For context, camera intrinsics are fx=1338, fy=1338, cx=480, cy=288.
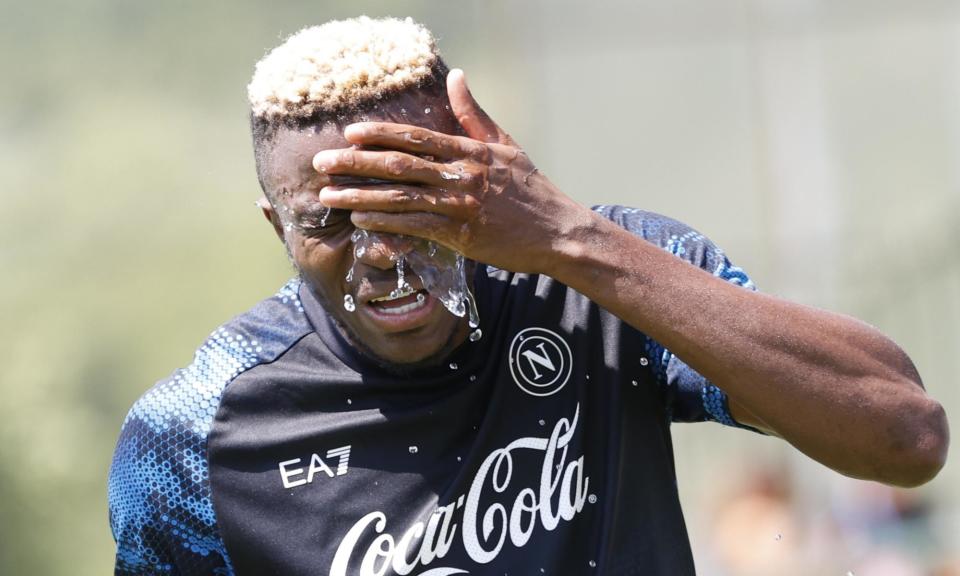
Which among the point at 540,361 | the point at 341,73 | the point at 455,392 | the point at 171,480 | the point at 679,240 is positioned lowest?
the point at 171,480

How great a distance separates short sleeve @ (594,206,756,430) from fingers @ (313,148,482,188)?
0.58 m

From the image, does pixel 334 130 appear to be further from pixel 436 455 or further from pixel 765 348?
pixel 765 348

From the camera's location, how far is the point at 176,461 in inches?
118

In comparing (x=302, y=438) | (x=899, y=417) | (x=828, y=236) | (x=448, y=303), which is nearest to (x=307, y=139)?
(x=448, y=303)

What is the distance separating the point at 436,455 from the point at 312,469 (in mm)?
280

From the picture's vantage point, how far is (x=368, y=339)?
3.00 metres

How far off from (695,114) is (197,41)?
13.2ft

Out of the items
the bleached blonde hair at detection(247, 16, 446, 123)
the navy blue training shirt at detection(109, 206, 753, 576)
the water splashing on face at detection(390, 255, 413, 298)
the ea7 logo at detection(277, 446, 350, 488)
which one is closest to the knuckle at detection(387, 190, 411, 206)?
the water splashing on face at detection(390, 255, 413, 298)

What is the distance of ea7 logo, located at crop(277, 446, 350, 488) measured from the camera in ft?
9.80

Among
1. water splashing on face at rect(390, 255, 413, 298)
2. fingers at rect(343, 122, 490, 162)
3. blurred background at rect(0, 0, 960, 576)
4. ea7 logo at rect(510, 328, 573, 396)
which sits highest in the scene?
blurred background at rect(0, 0, 960, 576)

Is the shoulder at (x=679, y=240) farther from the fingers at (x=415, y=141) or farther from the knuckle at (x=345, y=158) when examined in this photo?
the knuckle at (x=345, y=158)

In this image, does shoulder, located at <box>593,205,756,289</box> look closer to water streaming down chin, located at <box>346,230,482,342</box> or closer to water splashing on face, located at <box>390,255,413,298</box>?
water streaming down chin, located at <box>346,230,482,342</box>

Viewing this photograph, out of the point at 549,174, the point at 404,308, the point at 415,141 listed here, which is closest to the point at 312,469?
the point at 404,308

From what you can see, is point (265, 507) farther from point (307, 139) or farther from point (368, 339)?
point (307, 139)
